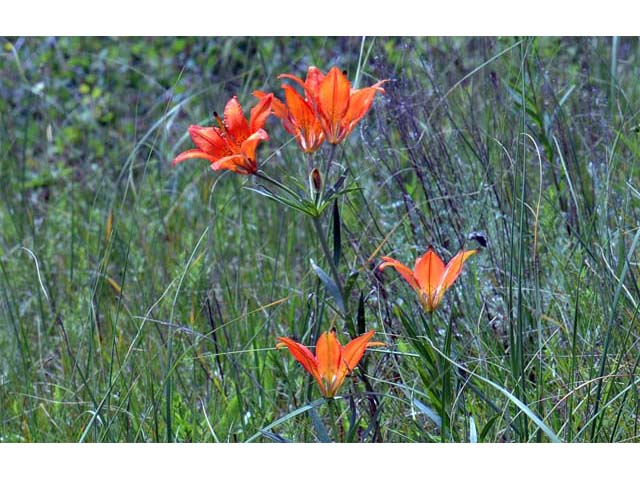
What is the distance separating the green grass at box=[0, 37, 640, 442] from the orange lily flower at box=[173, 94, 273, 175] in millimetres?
205

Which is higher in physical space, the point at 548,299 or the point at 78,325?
the point at 548,299

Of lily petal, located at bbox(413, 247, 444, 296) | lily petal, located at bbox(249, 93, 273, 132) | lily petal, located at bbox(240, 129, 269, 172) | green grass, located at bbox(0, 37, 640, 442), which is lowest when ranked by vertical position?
green grass, located at bbox(0, 37, 640, 442)

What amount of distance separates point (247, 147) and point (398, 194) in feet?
3.73

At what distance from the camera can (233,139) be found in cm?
159

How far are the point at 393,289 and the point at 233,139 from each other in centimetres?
91

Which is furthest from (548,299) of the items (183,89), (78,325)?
(183,89)

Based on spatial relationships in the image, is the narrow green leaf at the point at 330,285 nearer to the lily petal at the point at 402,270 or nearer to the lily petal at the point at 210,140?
the lily petal at the point at 402,270

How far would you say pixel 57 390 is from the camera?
7.58 ft

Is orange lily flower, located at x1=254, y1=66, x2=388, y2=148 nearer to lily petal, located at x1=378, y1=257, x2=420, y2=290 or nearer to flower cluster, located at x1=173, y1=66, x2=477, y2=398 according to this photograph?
flower cluster, located at x1=173, y1=66, x2=477, y2=398

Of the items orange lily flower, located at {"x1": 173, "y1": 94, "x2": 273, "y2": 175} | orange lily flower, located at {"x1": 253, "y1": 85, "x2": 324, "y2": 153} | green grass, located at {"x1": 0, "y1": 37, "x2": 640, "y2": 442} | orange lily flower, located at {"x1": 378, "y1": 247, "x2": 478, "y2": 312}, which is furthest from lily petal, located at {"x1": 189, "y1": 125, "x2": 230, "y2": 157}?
orange lily flower, located at {"x1": 378, "y1": 247, "x2": 478, "y2": 312}

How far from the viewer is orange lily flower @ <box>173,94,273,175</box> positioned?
4.98 ft

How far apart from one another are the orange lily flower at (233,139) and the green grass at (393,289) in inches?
8.1
